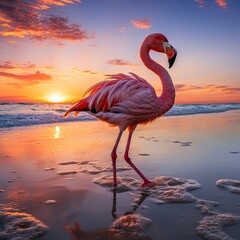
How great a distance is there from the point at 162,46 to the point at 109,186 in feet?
8.00

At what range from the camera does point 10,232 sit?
268 centimetres

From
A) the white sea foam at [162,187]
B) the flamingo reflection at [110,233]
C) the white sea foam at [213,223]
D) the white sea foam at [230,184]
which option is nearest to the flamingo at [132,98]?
the white sea foam at [162,187]

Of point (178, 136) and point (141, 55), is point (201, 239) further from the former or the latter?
point (178, 136)

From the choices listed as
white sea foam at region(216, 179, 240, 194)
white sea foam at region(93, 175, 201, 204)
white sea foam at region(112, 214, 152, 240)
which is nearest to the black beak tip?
white sea foam at region(93, 175, 201, 204)

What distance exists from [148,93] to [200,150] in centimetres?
294

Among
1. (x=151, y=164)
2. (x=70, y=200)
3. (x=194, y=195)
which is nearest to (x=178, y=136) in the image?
(x=151, y=164)

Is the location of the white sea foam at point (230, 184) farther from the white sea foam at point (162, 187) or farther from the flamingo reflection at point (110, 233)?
the flamingo reflection at point (110, 233)

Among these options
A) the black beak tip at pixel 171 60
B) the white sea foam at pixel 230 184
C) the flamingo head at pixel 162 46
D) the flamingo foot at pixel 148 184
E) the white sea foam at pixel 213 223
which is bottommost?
the white sea foam at pixel 213 223

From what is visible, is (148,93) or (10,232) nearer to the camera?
(10,232)

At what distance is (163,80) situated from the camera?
15.0 ft

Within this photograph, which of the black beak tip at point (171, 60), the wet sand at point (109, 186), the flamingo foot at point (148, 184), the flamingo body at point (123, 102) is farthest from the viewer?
the black beak tip at point (171, 60)

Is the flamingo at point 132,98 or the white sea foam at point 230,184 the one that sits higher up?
the flamingo at point 132,98

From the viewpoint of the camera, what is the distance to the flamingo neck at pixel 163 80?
14.5 ft

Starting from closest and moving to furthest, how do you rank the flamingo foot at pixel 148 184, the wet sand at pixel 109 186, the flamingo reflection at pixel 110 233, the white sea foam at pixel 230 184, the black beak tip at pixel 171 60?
the flamingo reflection at pixel 110 233
the wet sand at pixel 109 186
the white sea foam at pixel 230 184
the flamingo foot at pixel 148 184
the black beak tip at pixel 171 60
